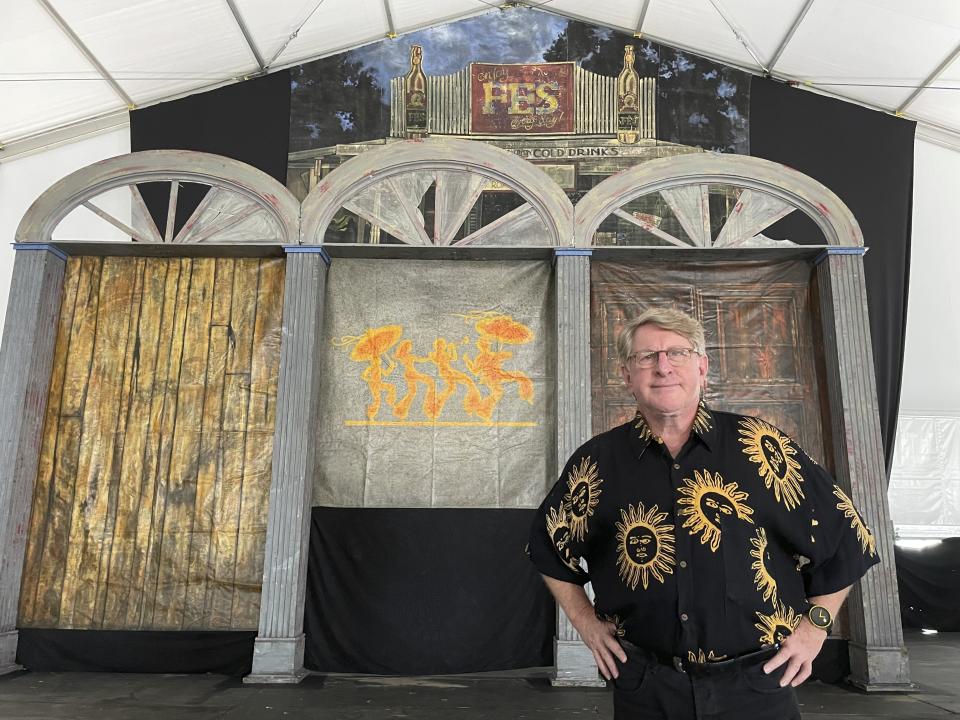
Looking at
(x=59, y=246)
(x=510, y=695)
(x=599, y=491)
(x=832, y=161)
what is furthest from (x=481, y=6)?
(x=599, y=491)

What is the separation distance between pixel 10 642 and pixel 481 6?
7.98m

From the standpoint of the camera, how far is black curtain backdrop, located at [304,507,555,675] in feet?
16.9

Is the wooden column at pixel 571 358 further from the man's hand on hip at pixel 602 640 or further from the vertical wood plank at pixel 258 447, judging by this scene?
the man's hand on hip at pixel 602 640

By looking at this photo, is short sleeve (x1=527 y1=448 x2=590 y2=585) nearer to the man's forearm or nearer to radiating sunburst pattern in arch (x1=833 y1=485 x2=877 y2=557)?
the man's forearm

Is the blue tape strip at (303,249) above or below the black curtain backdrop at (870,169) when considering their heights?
below

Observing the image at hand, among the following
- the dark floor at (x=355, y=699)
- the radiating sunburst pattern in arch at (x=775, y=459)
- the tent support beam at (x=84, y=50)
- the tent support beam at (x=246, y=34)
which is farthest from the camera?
the tent support beam at (x=246, y=34)

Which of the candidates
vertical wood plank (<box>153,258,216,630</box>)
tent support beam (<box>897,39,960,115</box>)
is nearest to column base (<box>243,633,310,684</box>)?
vertical wood plank (<box>153,258,216,630</box>)

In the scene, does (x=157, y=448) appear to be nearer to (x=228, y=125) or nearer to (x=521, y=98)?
(x=228, y=125)

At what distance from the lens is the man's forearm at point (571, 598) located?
186 cm

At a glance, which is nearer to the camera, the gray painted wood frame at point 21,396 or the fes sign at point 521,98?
the gray painted wood frame at point 21,396

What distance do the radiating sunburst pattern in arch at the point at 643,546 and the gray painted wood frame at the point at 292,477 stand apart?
3.78 m

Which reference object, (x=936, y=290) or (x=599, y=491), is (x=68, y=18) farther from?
(x=936, y=290)

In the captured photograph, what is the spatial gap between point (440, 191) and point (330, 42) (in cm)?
379

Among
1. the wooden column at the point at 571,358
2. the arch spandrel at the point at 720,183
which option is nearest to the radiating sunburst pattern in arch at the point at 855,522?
the wooden column at the point at 571,358
